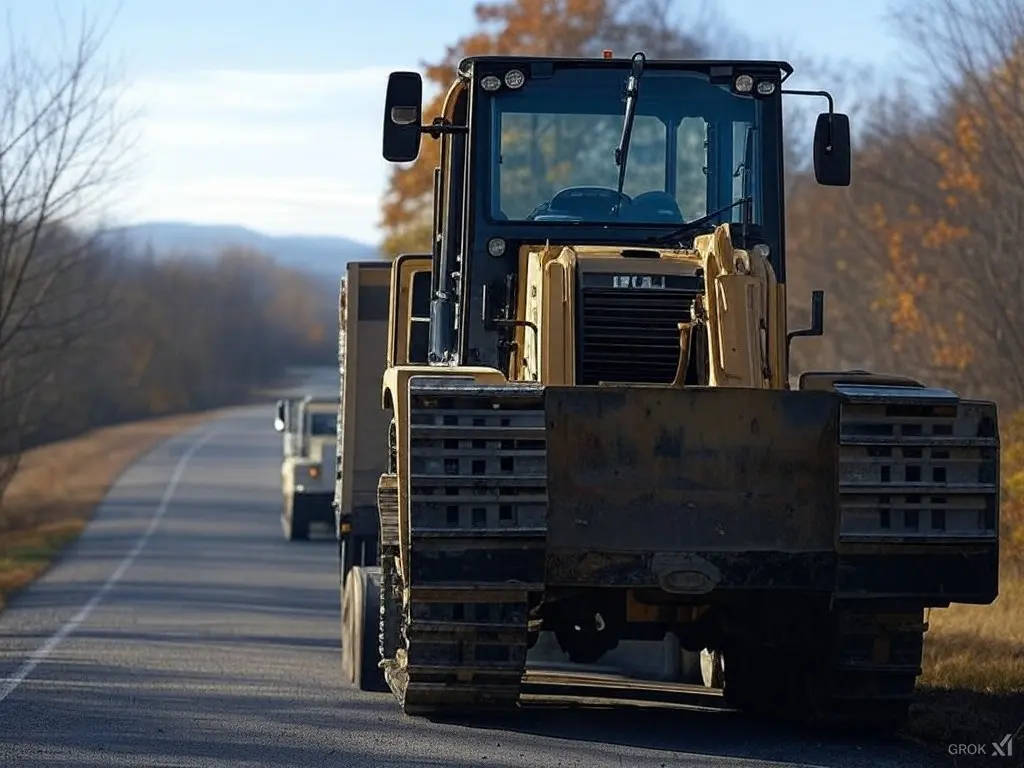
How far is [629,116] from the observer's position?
10.2 meters

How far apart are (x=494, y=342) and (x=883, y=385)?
2227 mm

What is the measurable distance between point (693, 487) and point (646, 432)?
1.15ft

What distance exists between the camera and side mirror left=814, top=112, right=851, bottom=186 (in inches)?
400

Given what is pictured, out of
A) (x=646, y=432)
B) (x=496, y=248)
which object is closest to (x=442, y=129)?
(x=496, y=248)

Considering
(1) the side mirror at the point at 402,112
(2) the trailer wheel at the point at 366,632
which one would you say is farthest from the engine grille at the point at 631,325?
(2) the trailer wheel at the point at 366,632

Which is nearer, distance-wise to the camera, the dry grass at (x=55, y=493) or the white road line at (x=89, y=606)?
the white road line at (x=89, y=606)

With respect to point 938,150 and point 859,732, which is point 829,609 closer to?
point 859,732

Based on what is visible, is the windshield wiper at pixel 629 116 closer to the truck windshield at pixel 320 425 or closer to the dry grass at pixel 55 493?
the dry grass at pixel 55 493

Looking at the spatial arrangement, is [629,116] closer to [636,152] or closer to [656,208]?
[636,152]

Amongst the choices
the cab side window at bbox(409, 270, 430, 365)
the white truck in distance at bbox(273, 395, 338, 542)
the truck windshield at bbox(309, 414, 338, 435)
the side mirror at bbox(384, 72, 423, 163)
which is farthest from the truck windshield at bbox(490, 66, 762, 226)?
the truck windshield at bbox(309, 414, 338, 435)

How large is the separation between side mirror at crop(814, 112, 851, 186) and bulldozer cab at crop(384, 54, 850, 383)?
0.02 metres

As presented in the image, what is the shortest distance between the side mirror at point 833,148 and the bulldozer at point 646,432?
0.02 metres

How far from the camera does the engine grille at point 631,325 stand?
9773 millimetres

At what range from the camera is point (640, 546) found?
9016mm
